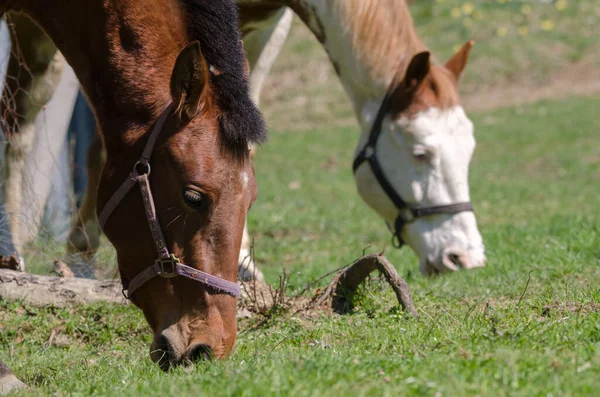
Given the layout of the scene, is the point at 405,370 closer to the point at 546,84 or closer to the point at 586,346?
the point at 586,346

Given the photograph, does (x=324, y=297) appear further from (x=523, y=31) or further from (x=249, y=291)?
(x=523, y=31)

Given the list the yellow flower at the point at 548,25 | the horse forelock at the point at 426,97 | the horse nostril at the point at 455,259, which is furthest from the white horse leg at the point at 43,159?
the yellow flower at the point at 548,25

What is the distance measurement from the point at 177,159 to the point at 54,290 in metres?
1.79

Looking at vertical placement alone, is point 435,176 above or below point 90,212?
below

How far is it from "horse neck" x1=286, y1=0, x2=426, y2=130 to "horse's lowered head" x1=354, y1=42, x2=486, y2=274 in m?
0.11

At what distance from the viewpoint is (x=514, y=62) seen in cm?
2169

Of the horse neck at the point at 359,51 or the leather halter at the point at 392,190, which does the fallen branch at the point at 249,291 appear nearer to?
the leather halter at the point at 392,190

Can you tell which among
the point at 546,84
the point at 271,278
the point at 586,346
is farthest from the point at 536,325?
the point at 546,84

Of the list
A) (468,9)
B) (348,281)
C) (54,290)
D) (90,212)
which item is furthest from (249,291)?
(468,9)

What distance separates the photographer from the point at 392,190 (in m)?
6.37

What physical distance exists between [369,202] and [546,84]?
1552 centimetres

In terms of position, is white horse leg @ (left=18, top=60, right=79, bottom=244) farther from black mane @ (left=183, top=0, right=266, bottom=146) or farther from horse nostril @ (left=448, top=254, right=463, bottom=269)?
horse nostril @ (left=448, top=254, right=463, bottom=269)

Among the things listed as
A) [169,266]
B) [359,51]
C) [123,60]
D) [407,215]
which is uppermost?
[123,60]

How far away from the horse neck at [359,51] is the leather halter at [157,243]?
8.98 ft
